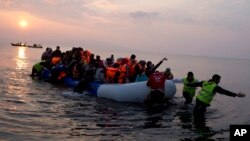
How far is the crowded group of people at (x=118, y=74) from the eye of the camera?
9633 millimetres

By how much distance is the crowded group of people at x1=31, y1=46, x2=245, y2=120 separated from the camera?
379 inches

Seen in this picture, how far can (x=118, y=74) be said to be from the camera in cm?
1457

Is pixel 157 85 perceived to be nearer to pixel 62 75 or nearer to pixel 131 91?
pixel 131 91

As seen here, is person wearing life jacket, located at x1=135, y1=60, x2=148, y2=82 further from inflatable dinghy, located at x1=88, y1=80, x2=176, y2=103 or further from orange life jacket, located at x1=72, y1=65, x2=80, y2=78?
orange life jacket, located at x1=72, y1=65, x2=80, y2=78

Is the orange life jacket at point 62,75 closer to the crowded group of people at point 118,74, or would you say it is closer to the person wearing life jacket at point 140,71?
the crowded group of people at point 118,74

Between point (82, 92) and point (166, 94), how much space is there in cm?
368

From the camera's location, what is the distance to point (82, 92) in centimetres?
1520

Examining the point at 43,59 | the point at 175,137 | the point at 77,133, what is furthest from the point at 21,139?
the point at 43,59

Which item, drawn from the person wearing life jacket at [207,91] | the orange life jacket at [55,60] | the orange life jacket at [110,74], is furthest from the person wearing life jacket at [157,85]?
the orange life jacket at [55,60]

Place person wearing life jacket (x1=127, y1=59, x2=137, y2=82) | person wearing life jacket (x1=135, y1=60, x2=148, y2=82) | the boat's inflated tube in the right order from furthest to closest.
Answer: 1. person wearing life jacket (x1=127, y1=59, x2=137, y2=82)
2. person wearing life jacket (x1=135, y1=60, x2=148, y2=82)
3. the boat's inflated tube

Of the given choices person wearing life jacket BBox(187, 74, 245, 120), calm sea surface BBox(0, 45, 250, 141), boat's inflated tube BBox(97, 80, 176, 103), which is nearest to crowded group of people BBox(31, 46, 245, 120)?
person wearing life jacket BBox(187, 74, 245, 120)

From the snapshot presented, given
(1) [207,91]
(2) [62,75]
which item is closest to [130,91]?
(1) [207,91]

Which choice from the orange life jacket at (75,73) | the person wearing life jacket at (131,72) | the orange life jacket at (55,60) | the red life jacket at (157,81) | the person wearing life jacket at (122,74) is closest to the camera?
the red life jacket at (157,81)

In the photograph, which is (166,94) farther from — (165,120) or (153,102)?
(165,120)
